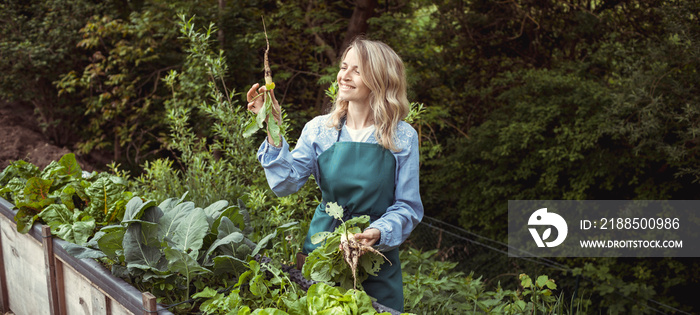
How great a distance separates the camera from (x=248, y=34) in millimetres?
6355

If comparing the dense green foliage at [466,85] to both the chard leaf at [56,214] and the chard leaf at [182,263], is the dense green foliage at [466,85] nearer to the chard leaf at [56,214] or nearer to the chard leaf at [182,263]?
the chard leaf at [56,214]

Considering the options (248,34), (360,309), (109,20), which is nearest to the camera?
(360,309)

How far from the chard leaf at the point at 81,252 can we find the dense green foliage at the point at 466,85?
2040 mm

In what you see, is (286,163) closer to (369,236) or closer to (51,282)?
(369,236)

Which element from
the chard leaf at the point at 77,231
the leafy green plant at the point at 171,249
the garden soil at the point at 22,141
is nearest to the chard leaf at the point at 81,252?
the leafy green plant at the point at 171,249

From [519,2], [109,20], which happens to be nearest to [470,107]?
[519,2]

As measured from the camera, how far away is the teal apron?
2041mm

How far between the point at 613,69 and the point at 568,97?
89cm

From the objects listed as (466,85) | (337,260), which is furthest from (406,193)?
(466,85)

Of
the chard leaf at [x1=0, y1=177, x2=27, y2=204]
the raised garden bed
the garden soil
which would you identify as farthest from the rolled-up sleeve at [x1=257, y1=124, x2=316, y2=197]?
the garden soil

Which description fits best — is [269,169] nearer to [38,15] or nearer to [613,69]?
[613,69]

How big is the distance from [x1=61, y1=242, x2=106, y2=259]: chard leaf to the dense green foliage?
6.69 ft

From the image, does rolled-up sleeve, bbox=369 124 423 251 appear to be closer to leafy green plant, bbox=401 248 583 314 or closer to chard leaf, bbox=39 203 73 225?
leafy green plant, bbox=401 248 583 314

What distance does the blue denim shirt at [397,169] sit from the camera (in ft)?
6.41
